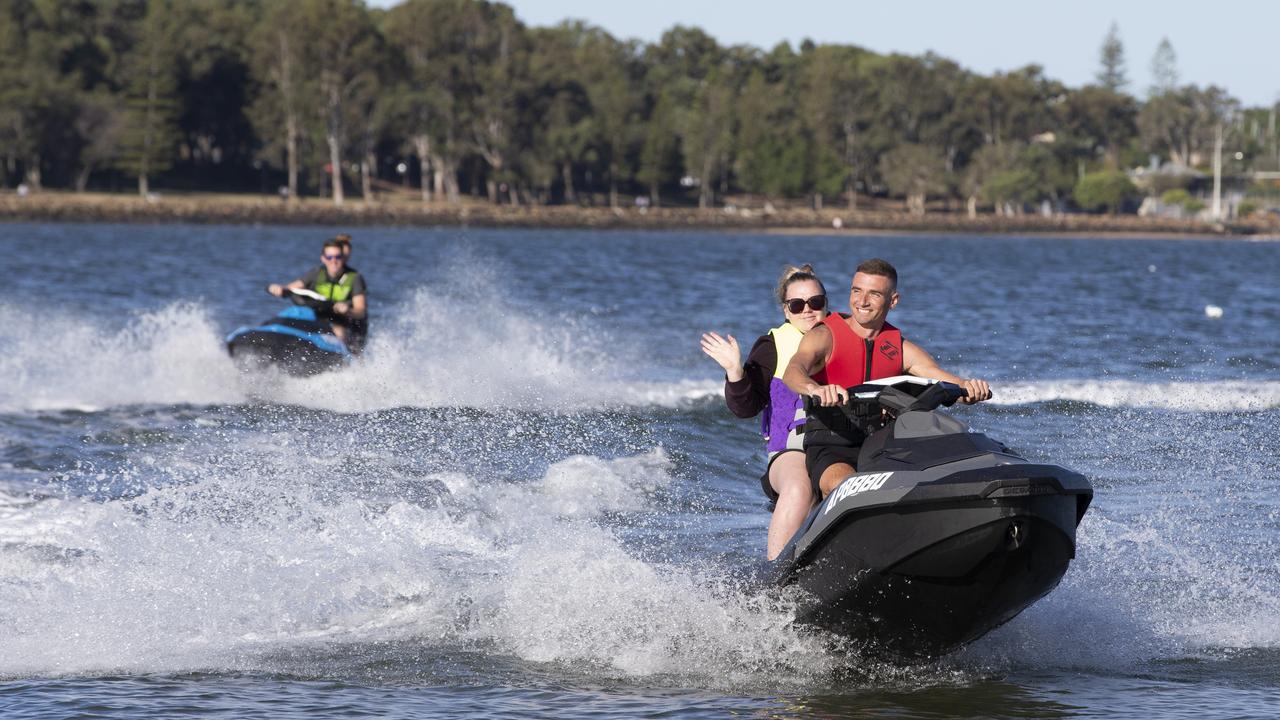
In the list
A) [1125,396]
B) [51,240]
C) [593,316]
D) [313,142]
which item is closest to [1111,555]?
[1125,396]

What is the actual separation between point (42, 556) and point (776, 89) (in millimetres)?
122795

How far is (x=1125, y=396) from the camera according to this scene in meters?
17.1

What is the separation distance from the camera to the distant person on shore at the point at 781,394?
23.6ft

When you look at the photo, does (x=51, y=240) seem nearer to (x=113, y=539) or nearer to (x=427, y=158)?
(x=427, y=158)

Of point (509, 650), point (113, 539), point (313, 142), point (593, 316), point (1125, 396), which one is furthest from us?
point (313, 142)

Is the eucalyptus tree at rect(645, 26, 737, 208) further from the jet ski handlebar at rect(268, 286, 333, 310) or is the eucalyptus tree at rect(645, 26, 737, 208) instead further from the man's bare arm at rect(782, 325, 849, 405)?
the man's bare arm at rect(782, 325, 849, 405)

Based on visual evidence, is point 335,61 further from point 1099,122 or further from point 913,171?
point 1099,122

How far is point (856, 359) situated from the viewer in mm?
7137

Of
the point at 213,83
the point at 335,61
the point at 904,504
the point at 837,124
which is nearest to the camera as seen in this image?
the point at 904,504

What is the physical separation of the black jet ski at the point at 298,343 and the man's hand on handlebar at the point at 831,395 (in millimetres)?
Answer: 9930

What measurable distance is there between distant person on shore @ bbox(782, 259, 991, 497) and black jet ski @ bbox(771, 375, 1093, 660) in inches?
4.7

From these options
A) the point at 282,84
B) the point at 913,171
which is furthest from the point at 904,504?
the point at 913,171

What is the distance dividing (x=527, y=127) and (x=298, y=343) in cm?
9600

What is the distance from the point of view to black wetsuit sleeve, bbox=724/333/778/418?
7355 mm
